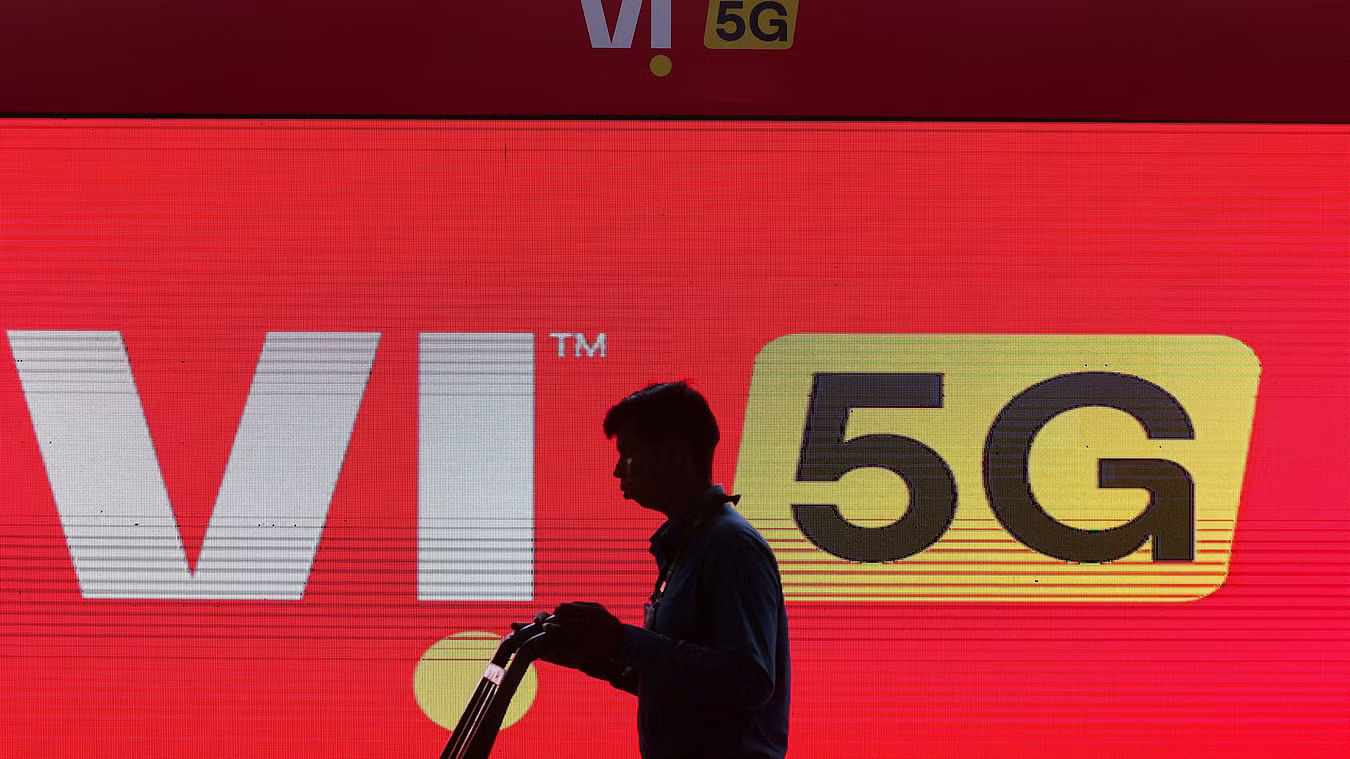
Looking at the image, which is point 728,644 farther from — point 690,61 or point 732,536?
point 690,61

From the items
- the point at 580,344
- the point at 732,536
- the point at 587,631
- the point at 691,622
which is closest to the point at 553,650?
the point at 587,631

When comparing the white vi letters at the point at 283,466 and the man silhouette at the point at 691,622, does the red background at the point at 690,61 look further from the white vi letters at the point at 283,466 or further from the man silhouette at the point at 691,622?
the man silhouette at the point at 691,622

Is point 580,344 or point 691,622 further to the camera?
point 580,344

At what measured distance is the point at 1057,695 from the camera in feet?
9.94

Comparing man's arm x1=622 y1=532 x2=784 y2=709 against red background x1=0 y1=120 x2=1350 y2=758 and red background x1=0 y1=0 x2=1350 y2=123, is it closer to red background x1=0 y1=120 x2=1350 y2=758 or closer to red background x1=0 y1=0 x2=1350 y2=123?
red background x1=0 y1=120 x2=1350 y2=758

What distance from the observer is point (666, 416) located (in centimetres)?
166

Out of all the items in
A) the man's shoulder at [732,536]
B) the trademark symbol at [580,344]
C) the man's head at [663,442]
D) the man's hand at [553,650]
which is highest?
the trademark symbol at [580,344]

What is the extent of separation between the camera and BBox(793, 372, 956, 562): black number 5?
301cm

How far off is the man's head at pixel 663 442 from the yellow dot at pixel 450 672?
5.01 ft

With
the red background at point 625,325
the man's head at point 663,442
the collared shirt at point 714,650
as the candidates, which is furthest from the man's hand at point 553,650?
the red background at point 625,325

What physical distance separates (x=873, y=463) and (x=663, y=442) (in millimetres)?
1483

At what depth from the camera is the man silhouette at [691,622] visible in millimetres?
1518

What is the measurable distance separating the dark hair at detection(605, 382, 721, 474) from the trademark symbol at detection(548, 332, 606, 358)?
1362mm

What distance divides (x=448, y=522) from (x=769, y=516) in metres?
0.94
